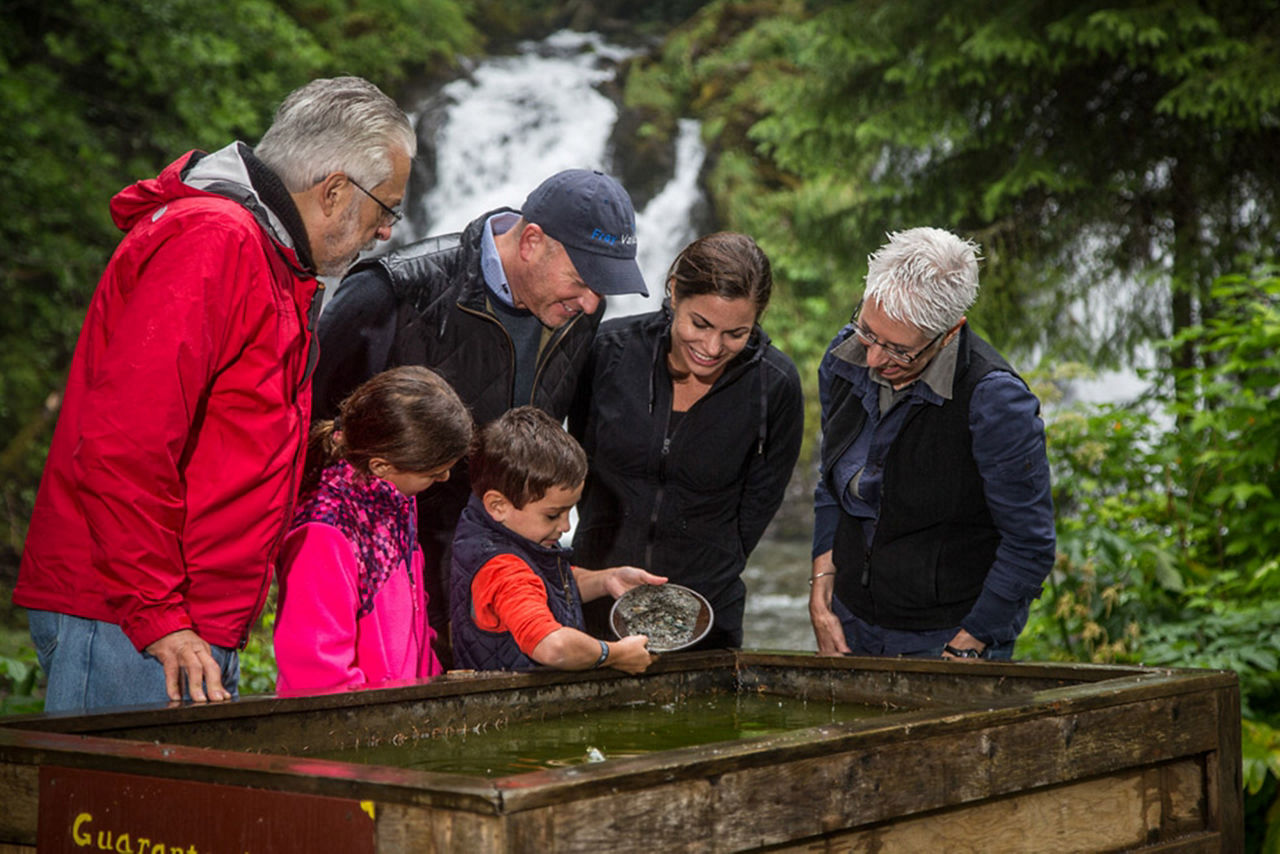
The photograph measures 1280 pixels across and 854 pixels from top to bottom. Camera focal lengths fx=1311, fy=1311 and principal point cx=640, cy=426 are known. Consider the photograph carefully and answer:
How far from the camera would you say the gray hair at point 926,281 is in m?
2.58

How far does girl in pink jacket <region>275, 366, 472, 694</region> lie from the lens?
2227mm

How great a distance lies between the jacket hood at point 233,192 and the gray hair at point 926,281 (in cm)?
114

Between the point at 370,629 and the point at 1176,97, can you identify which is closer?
the point at 370,629

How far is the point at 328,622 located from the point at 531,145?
43.2 ft

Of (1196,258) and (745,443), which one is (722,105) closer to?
(1196,258)

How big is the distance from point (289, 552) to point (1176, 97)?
6.43 m

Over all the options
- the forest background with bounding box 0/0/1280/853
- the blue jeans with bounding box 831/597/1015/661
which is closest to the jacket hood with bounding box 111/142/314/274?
the blue jeans with bounding box 831/597/1015/661

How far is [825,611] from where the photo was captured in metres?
2.93

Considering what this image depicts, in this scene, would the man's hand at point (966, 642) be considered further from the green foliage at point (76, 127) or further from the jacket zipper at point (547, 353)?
the green foliage at point (76, 127)

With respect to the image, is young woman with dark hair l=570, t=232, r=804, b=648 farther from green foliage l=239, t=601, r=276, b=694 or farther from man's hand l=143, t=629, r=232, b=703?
green foliage l=239, t=601, r=276, b=694

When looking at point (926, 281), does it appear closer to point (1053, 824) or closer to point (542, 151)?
point (1053, 824)

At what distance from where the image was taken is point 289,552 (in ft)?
7.45

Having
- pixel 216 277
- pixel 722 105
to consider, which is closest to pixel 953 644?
pixel 216 277

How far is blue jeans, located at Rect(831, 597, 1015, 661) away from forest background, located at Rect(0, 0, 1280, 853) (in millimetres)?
1590
